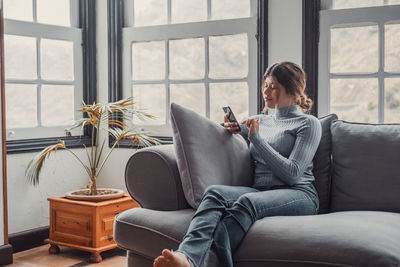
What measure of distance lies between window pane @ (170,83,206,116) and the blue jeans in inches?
52.2

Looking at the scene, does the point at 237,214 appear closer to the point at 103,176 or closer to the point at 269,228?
the point at 269,228

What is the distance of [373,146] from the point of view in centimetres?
245

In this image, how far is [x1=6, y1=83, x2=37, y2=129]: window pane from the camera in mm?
3408

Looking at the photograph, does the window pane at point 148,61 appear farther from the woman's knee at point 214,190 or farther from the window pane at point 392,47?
the woman's knee at point 214,190

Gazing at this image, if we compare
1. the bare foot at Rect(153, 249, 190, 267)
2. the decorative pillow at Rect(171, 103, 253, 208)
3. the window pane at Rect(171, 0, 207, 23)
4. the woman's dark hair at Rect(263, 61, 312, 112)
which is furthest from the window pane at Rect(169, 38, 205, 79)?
the bare foot at Rect(153, 249, 190, 267)

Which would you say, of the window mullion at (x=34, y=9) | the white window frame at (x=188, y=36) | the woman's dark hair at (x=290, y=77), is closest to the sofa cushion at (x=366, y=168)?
the woman's dark hair at (x=290, y=77)

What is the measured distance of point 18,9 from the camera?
3.46 metres

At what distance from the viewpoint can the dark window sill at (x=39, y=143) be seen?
3.37 m

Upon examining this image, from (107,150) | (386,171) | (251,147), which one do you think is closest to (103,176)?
(107,150)

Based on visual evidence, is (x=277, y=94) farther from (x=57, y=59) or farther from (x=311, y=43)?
(x=57, y=59)

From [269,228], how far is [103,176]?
2220 millimetres

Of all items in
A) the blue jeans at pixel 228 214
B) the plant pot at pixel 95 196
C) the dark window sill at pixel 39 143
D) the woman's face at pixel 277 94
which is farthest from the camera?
the dark window sill at pixel 39 143

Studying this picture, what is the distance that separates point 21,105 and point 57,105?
0.31m

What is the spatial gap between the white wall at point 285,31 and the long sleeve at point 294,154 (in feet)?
2.79
